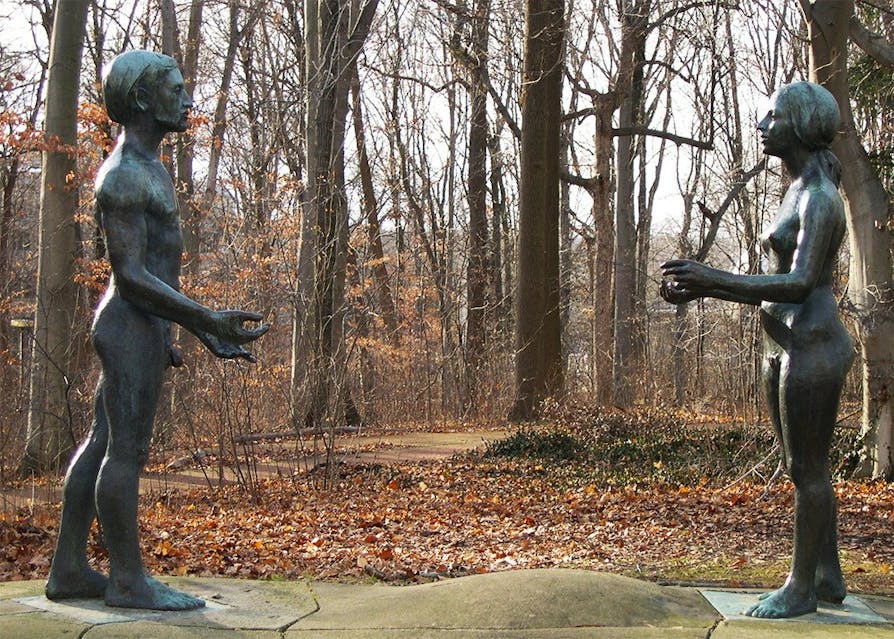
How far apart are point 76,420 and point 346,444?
528cm

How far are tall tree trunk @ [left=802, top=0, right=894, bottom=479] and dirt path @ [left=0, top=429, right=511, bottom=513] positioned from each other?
16.9ft

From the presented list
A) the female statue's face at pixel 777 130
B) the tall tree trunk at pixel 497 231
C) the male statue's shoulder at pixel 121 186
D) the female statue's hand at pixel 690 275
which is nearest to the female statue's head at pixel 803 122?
the female statue's face at pixel 777 130

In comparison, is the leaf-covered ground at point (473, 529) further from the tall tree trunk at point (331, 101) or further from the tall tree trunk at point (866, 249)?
the tall tree trunk at point (331, 101)

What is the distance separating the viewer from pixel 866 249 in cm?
1126

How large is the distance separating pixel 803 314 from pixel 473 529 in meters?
4.92

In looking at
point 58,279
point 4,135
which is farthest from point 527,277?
point 4,135

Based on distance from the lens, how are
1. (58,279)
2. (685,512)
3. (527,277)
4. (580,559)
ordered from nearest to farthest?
(580,559), (685,512), (58,279), (527,277)

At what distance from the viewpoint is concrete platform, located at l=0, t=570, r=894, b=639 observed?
458cm

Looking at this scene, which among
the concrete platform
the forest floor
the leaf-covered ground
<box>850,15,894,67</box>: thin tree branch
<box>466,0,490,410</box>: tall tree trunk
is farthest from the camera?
<box>466,0,490,410</box>: tall tree trunk

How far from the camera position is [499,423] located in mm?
18500

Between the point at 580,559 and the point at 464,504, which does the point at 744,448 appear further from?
the point at 580,559

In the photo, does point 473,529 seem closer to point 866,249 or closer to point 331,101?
point 866,249

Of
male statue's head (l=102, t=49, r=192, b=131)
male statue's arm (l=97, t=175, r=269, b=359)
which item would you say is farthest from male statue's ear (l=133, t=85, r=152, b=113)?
male statue's arm (l=97, t=175, r=269, b=359)

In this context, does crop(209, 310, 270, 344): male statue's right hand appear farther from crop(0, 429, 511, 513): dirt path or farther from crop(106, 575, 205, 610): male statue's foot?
crop(0, 429, 511, 513): dirt path
